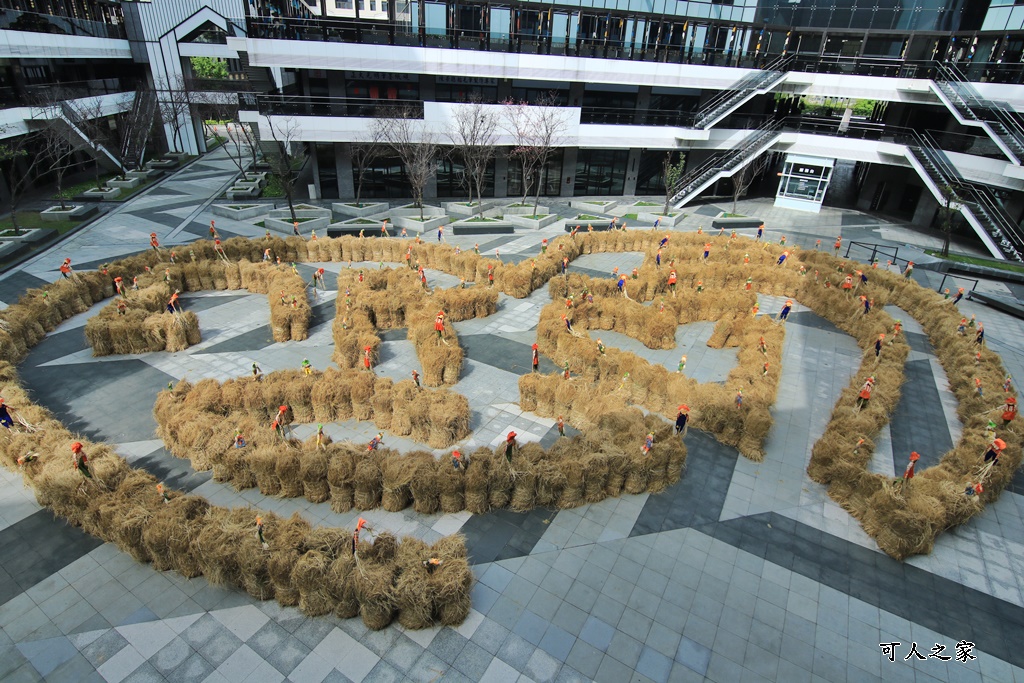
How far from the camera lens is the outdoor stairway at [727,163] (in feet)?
126

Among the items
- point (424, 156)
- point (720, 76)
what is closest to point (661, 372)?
point (424, 156)

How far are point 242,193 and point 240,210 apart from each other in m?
5.26

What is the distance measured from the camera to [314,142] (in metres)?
34.5

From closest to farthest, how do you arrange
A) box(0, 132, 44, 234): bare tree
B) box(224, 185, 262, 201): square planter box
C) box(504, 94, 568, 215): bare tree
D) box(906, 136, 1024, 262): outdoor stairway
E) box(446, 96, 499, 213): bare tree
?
box(0, 132, 44, 234): bare tree < box(906, 136, 1024, 262): outdoor stairway < box(446, 96, 499, 213): bare tree < box(504, 94, 568, 215): bare tree < box(224, 185, 262, 201): square planter box

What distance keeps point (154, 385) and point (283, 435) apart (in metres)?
5.82

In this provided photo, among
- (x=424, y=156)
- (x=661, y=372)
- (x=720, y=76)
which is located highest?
(x=720, y=76)

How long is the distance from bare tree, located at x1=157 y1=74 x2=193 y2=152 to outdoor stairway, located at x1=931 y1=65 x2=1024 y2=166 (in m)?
54.4

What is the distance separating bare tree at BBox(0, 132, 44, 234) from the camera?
2719 cm

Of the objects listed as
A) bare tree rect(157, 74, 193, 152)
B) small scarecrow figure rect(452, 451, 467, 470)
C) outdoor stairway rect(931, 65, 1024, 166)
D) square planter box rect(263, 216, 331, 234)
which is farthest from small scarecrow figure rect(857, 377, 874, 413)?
bare tree rect(157, 74, 193, 152)

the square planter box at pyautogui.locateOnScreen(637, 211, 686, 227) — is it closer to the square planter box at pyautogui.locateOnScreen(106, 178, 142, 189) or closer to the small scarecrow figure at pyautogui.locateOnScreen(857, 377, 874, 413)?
the small scarecrow figure at pyautogui.locateOnScreen(857, 377, 874, 413)

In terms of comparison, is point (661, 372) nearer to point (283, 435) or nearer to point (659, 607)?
point (659, 607)

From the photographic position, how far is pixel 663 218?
114 ft

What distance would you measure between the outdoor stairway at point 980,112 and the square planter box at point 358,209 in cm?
3403

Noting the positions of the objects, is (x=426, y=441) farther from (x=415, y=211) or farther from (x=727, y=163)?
(x=727, y=163)
